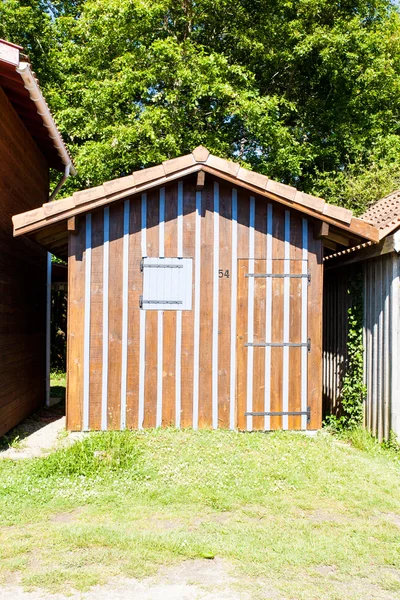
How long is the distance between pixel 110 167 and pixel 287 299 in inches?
397

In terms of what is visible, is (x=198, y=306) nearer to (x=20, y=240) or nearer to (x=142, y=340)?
(x=142, y=340)

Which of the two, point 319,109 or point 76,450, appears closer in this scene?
point 76,450

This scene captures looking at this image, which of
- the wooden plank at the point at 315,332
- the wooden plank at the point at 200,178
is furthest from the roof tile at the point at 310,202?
the wooden plank at the point at 200,178

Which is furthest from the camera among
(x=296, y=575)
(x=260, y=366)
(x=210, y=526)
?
(x=260, y=366)

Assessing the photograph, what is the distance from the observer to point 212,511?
4707 mm

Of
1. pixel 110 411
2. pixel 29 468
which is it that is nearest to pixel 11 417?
pixel 110 411

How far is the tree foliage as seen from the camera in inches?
611

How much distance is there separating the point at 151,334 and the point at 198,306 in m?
0.72

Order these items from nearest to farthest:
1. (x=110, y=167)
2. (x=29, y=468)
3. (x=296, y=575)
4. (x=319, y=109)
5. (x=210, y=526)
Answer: (x=296, y=575), (x=210, y=526), (x=29, y=468), (x=110, y=167), (x=319, y=109)

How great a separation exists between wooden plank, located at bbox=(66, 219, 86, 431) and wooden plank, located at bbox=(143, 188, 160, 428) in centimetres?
85

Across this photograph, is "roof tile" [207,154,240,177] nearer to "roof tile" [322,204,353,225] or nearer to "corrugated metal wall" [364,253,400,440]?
"roof tile" [322,204,353,225]

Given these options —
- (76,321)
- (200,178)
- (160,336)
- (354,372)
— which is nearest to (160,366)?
(160,336)

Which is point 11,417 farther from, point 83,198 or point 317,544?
point 317,544

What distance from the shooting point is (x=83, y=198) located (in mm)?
6648
